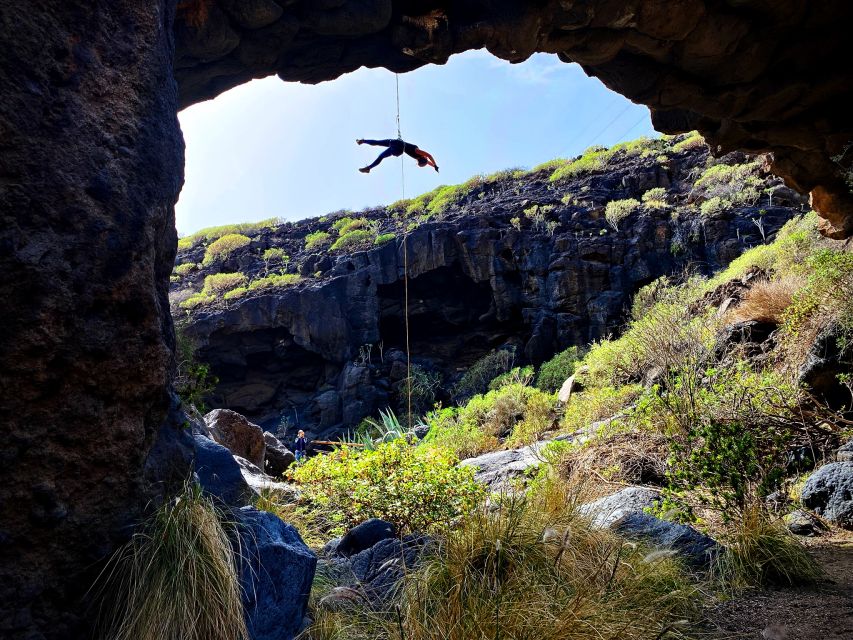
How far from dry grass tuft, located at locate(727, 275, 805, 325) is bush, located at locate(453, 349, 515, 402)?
1332 centimetres

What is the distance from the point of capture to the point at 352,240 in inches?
1265

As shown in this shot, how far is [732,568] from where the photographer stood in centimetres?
389

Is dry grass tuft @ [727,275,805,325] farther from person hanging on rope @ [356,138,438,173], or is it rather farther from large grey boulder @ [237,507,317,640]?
large grey boulder @ [237,507,317,640]

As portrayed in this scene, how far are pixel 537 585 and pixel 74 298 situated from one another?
9.01 ft

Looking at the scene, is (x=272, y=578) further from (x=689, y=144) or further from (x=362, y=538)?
(x=689, y=144)

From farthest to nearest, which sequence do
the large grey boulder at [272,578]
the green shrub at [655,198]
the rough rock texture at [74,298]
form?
1. the green shrub at [655,198]
2. the large grey boulder at [272,578]
3. the rough rock texture at [74,298]

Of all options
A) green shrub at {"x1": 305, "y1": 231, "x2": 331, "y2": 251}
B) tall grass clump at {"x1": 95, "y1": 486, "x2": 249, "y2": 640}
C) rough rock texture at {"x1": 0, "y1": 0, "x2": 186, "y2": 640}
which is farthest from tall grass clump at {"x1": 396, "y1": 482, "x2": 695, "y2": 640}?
green shrub at {"x1": 305, "y1": 231, "x2": 331, "y2": 251}

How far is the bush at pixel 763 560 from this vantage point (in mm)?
3805

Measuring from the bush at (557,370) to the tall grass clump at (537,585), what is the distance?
15064 mm

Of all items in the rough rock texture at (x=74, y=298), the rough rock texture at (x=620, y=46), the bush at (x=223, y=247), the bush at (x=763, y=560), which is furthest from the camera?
the bush at (x=223, y=247)

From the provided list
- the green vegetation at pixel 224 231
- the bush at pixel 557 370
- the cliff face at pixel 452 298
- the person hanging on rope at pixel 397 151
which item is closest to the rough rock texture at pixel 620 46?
the person hanging on rope at pixel 397 151

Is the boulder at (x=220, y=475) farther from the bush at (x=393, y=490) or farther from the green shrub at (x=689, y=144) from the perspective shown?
the green shrub at (x=689, y=144)

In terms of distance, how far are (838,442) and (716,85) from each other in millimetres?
4501

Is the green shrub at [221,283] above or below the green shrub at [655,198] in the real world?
below
